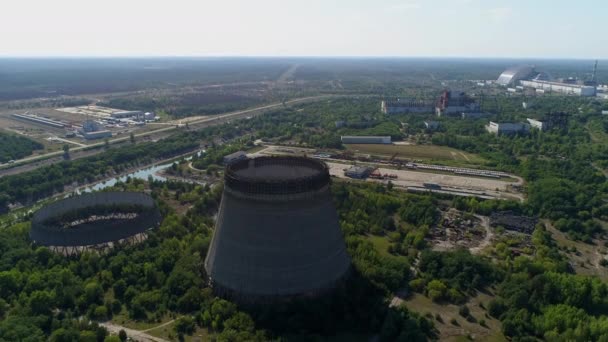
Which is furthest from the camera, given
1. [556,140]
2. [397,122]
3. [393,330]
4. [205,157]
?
[397,122]

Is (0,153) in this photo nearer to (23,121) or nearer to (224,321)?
(23,121)

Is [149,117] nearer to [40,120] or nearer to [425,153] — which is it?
[40,120]

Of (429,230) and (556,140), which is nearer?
(429,230)

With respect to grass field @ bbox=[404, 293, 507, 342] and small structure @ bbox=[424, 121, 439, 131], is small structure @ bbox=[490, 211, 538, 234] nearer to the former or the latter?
grass field @ bbox=[404, 293, 507, 342]

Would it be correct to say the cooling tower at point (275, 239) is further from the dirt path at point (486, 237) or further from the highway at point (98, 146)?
the highway at point (98, 146)

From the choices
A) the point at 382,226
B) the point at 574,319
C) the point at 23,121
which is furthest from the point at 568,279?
the point at 23,121

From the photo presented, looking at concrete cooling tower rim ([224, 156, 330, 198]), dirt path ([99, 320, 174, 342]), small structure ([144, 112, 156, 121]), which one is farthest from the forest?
small structure ([144, 112, 156, 121])
